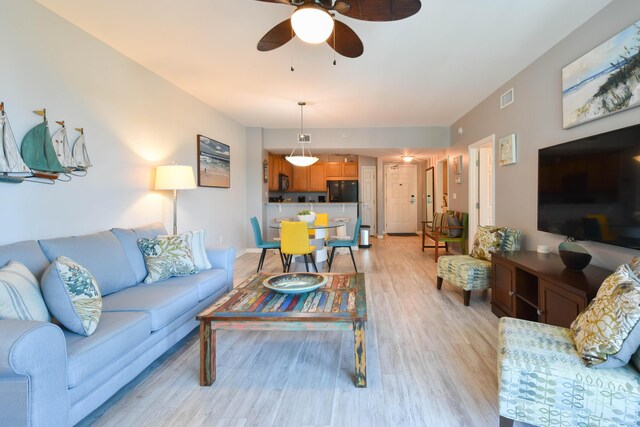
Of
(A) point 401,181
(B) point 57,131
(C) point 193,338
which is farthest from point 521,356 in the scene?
(A) point 401,181

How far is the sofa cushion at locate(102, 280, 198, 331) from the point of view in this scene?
6.59ft

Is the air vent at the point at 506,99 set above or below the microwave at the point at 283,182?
above

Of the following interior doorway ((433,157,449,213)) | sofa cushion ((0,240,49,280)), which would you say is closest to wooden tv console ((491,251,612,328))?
sofa cushion ((0,240,49,280))

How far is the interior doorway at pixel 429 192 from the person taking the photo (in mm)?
8625

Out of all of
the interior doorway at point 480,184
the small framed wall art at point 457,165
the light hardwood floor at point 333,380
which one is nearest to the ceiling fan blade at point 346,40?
the light hardwood floor at point 333,380

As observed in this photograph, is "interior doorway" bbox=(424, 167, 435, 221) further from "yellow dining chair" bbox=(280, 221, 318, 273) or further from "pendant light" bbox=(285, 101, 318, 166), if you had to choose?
"yellow dining chair" bbox=(280, 221, 318, 273)

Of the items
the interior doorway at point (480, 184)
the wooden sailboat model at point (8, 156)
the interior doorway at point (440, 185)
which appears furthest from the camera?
the interior doorway at point (440, 185)

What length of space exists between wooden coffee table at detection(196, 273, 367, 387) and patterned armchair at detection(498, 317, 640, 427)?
736 mm

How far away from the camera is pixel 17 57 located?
6.96 ft

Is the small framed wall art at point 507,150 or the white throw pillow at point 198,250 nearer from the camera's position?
the white throw pillow at point 198,250

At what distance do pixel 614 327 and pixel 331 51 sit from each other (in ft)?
9.40

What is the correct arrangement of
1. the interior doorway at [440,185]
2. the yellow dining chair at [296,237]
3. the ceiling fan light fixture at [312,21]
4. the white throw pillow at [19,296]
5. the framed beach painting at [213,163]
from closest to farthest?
the white throw pillow at [19,296] < the ceiling fan light fixture at [312,21] < the yellow dining chair at [296,237] < the framed beach painting at [213,163] < the interior doorway at [440,185]

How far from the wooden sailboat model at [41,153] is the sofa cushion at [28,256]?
1.87 feet

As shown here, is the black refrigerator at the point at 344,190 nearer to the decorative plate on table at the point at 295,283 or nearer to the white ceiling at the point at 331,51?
the white ceiling at the point at 331,51
